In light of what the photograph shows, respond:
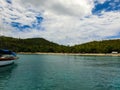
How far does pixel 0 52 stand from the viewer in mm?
69500

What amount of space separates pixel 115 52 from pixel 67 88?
17827 centimetres

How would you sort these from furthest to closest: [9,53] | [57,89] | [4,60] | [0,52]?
[9,53]
[0,52]
[4,60]
[57,89]

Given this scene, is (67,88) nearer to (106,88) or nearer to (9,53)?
(106,88)

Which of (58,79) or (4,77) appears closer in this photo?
(58,79)

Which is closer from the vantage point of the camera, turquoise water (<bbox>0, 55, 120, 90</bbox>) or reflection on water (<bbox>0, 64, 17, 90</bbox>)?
turquoise water (<bbox>0, 55, 120, 90</bbox>)

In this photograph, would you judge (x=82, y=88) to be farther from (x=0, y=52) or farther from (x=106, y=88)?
(x=0, y=52)

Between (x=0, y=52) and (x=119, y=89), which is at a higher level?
(x=0, y=52)

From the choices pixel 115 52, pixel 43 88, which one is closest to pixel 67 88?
pixel 43 88

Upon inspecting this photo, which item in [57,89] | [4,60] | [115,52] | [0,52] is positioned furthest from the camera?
[115,52]

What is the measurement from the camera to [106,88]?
95.9ft

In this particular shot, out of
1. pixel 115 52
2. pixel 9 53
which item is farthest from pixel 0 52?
pixel 115 52

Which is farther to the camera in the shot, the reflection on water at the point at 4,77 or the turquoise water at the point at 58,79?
the reflection on water at the point at 4,77

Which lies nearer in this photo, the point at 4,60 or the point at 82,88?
the point at 82,88

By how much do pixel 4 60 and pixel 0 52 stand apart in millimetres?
9036
